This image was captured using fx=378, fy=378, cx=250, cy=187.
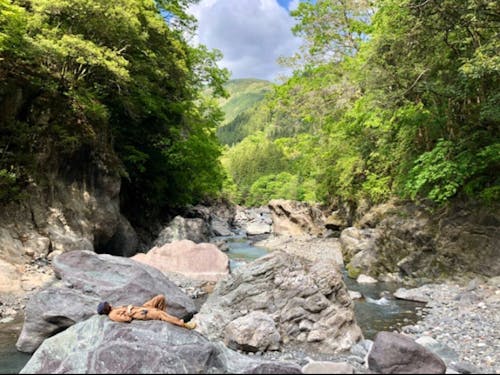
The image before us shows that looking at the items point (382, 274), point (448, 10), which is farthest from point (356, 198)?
point (448, 10)

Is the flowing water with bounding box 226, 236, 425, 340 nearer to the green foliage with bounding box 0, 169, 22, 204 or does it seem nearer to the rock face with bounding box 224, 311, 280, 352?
the rock face with bounding box 224, 311, 280, 352

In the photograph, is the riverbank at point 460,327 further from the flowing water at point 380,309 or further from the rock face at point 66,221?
the rock face at point 66,221

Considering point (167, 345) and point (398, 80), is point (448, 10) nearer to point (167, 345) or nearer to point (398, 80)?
point (398, 80)

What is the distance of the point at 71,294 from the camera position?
30.0 ft

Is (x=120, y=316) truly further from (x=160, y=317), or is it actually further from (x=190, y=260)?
(x=190, y=260)

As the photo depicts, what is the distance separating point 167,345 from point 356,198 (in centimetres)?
2247

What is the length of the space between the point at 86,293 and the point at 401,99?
1268 centimetres

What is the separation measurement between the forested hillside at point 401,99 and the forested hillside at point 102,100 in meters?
6.63

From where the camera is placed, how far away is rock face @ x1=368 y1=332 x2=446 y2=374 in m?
5.29

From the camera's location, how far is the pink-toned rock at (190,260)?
16547 millimetres

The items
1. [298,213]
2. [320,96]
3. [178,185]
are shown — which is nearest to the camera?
[320,96]

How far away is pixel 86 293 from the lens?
9359mm

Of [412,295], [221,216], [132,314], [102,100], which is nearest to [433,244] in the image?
[412,295]

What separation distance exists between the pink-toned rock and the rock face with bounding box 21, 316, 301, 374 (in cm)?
995
